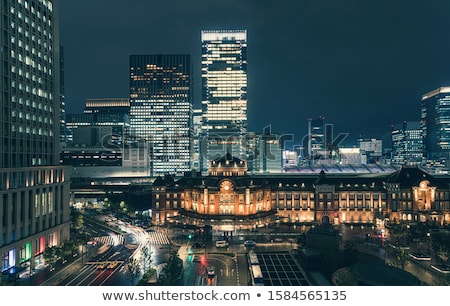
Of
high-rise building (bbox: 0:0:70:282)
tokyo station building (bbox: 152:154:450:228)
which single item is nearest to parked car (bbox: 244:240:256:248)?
tokyo station building (bbox: 152:154:450:228)

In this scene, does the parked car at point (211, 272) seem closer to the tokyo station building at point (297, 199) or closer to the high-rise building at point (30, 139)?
the high-rise building at point (30, 139)

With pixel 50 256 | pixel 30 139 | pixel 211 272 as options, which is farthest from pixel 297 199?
pixel 30 139

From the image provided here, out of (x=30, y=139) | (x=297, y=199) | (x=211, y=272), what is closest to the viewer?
(x=211, y=272)

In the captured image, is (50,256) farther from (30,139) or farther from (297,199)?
(297,199)

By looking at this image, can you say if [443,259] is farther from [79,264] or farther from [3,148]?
[3,148]

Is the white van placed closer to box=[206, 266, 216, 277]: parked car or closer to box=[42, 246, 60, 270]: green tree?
box=[206, 266, 216, 277]: parked car

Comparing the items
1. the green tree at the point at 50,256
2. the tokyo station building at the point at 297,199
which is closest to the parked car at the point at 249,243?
the tokyo station building at the point at 297,199

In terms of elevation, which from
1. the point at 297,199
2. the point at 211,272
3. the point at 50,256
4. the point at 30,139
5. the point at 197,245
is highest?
the point at 30,139
